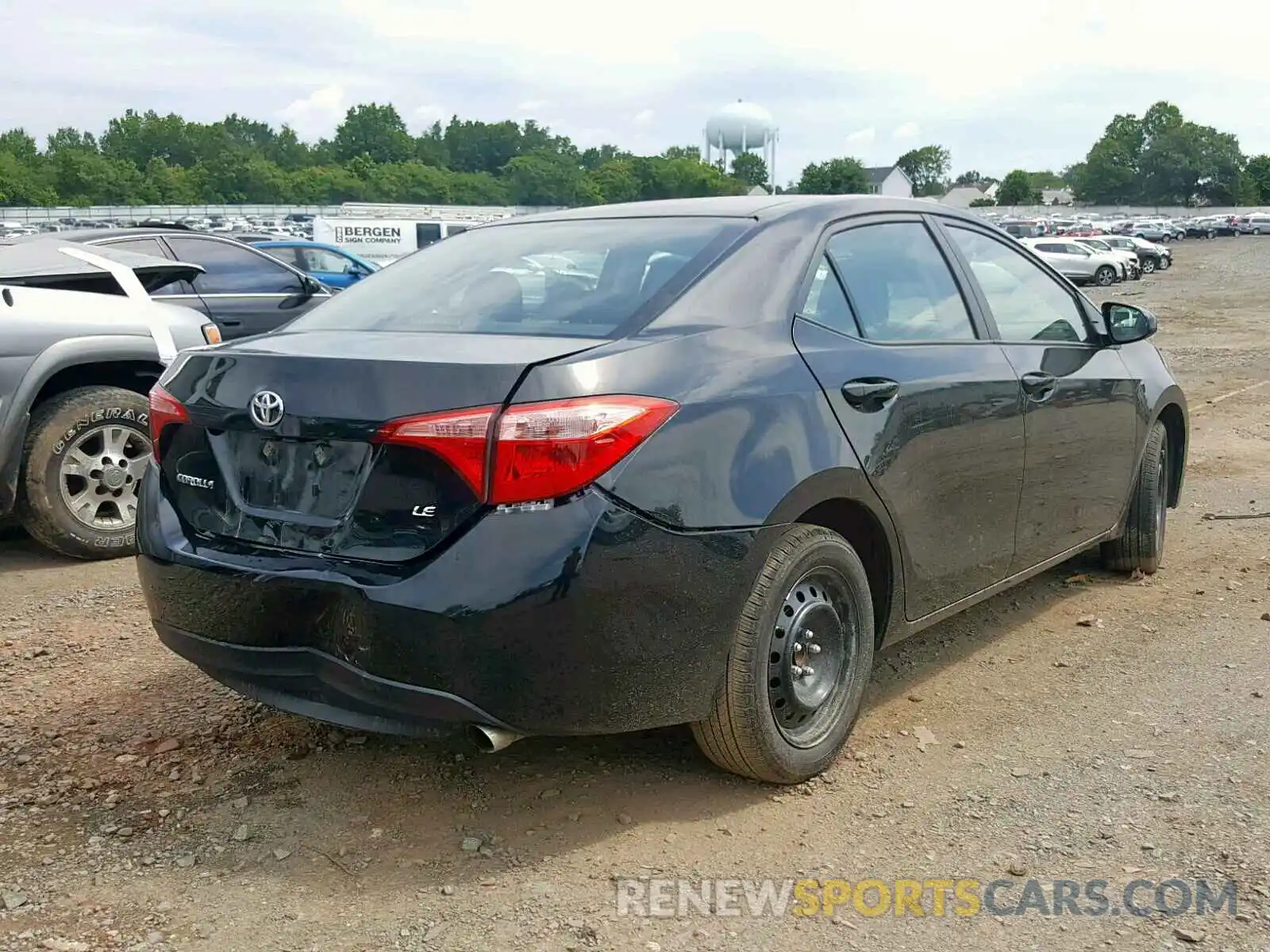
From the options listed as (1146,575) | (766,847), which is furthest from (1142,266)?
(766,847)

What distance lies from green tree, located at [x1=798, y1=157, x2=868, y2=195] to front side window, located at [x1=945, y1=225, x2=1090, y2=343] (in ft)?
290

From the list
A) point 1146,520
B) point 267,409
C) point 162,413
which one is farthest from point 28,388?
point 1146,520

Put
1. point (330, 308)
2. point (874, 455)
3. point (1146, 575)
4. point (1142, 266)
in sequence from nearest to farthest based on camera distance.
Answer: point (874, 455) → point (330, 308) → point (1146, 575) → point (1142, 266)

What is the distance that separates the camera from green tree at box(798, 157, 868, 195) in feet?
317

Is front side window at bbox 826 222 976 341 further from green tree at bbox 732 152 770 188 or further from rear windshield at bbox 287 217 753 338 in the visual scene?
green tree at bbox 732 152 770 188

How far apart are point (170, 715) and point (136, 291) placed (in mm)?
3083

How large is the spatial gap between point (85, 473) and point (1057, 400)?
441 cm

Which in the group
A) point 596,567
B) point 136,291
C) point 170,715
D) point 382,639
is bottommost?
point 170,715

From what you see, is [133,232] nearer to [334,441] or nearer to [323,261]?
[334,441]

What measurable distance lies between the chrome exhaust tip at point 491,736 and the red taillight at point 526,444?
0.56 metres

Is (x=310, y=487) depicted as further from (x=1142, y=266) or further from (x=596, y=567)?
(x=1142, y=266)

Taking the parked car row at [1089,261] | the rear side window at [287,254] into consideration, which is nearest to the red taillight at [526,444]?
the rear side window at [287,254]

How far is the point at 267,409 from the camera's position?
9.30ft

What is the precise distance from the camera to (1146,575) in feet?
17.5
